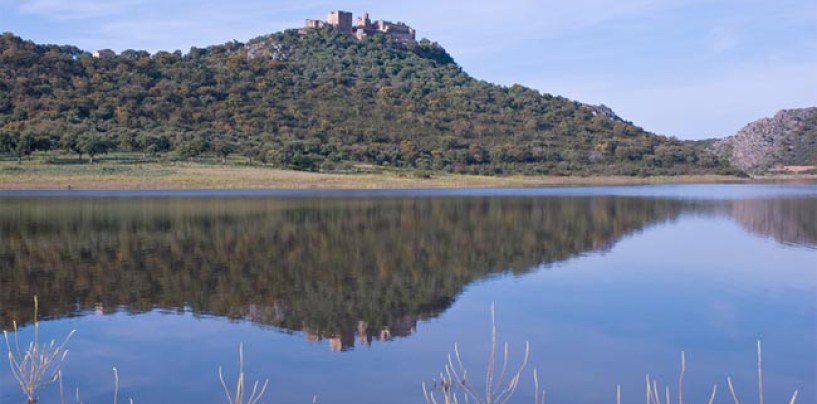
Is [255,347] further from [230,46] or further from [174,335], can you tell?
[230,46]

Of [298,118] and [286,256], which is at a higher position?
[298,118]

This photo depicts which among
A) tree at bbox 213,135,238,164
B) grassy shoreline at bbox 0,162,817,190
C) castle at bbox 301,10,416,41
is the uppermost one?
castle at bbox 301,10,416,41

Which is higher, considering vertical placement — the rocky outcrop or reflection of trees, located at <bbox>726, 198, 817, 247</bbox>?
the rocky outcrop

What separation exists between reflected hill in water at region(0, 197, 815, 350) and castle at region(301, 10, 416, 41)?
119 m

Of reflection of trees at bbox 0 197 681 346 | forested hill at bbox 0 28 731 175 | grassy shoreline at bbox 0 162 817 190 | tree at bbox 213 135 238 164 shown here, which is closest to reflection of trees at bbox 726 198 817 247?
reflection of trees at bbox 0 197 681 346

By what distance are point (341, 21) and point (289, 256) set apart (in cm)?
14058

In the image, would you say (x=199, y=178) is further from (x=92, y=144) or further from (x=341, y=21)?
(x=341, y=21)

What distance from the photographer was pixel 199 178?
67.6 metres

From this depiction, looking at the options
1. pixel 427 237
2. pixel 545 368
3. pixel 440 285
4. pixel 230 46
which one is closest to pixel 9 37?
pixel 230 46

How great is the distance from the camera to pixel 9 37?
10356cm

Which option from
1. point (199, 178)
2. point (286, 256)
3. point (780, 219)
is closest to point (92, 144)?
point (199, 178)

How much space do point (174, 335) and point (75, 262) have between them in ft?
31.4

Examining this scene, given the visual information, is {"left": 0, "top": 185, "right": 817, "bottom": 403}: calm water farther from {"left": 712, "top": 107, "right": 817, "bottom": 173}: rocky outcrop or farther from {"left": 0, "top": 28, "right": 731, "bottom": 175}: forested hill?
{"left": 712, "top": 107, "right": 817, "bottom": 173}: rocky outcrop

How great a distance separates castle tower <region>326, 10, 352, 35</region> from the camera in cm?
15675
